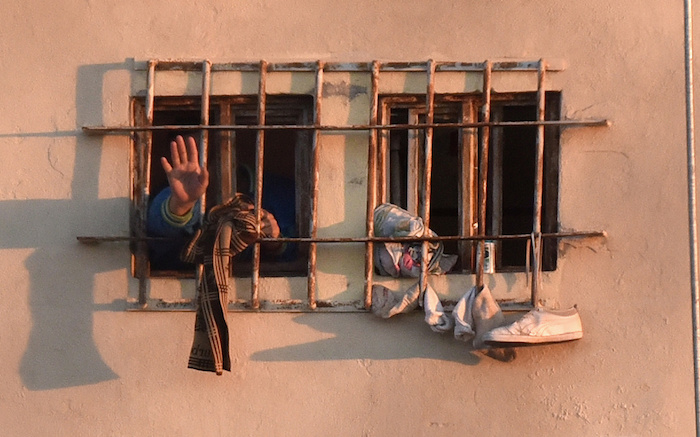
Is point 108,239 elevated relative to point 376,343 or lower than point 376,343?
elevated

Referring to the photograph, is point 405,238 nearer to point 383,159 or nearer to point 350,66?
point 383,159

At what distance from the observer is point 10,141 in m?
5.12

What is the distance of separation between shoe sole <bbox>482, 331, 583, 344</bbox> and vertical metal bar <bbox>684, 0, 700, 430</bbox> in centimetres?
50

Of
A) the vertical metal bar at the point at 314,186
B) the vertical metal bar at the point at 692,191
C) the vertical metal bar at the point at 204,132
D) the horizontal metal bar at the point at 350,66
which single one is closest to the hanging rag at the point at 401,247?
the vertical metal bar at the point at 314,186

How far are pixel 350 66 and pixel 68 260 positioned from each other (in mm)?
1451

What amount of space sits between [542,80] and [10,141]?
228cm

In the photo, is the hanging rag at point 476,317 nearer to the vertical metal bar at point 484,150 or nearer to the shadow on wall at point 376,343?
the shadow on wall at point 376,343

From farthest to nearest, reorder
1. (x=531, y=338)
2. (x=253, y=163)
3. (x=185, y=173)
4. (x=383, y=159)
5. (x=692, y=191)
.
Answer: (x=253, y=163) < (x=383, y=159) < (x=692, y=191) < (x=185, y=173) < (x=531, y=338)

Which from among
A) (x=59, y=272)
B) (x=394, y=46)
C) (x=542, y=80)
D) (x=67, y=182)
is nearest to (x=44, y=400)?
(x=59, y=272)

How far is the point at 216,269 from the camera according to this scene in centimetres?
484

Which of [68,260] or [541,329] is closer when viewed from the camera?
[541,329]

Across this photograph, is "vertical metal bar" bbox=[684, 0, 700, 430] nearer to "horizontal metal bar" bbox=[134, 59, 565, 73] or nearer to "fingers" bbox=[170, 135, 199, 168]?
"horizontal metal bar" bbox=[134, 59, 565, 73]

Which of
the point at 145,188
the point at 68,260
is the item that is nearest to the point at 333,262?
the point at 145,188

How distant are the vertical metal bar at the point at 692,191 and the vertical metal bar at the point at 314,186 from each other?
1.55 meters
